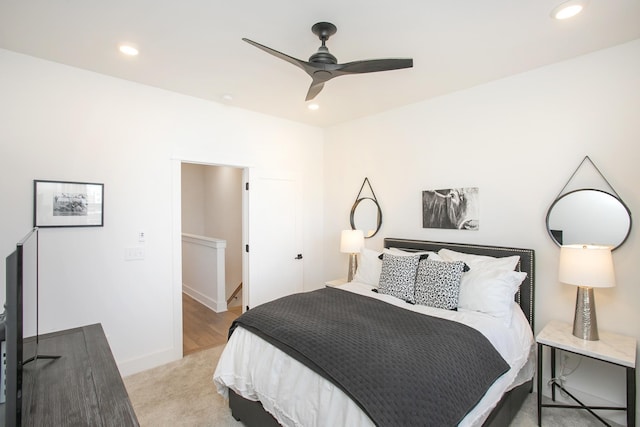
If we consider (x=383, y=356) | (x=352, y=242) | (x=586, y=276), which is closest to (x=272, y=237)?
(x=352, y=242)

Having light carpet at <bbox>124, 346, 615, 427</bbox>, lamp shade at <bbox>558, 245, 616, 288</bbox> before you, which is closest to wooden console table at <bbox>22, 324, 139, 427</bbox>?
light carpet at <bbox>124, 346, 615, 427</bbox>

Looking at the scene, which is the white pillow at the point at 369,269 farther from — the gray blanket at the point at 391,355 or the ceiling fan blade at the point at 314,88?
the ceiling fan blade at the point at 314,88

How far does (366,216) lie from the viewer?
409 centimetres

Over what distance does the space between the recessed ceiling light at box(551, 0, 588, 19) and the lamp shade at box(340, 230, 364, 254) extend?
102 inches

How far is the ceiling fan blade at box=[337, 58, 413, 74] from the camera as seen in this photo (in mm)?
1972

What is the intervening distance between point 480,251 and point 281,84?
8.15 feet

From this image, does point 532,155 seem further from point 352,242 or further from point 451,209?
point 352,242

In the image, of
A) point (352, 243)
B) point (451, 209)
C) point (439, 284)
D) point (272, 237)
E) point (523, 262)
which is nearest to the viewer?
point (439, 284)

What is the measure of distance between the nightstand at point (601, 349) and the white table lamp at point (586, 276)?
0.08 m

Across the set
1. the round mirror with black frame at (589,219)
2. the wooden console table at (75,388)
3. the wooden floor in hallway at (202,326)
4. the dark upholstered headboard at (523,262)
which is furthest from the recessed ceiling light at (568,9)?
the wooden floor in hallway at (202,326)

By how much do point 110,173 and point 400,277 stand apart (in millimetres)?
2812

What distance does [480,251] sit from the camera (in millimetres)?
2957

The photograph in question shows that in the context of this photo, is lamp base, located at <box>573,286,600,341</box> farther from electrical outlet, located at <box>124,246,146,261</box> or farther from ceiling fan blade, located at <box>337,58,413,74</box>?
electrical outlet, located at <box>124,246,146,261</box>

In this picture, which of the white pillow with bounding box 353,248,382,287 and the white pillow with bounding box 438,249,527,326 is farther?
the white pillow with bounding box 353,248,382,287
